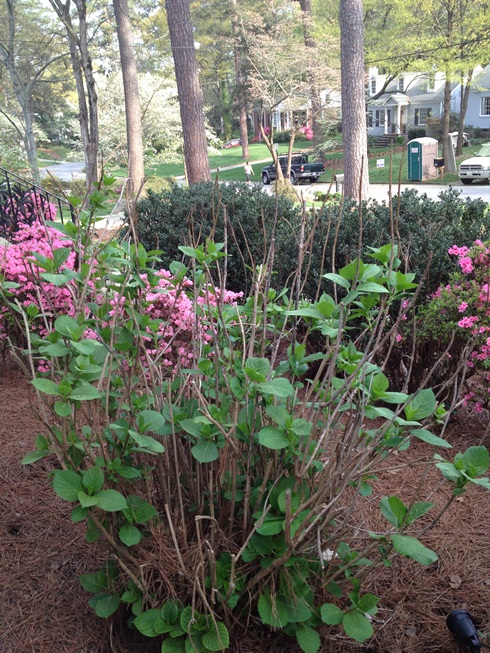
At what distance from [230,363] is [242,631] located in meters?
0.90

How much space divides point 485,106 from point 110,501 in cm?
4207

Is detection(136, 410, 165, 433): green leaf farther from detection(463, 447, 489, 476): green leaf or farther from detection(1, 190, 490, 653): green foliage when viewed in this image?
detection(463, 447, 489, 476): green leaf

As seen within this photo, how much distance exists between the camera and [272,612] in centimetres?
172

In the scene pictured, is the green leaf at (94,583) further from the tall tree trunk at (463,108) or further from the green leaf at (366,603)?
the tall tree trunk at (463,108)

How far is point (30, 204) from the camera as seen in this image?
8.18m

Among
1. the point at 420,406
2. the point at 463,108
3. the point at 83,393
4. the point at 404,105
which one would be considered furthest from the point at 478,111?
the point at 83,393

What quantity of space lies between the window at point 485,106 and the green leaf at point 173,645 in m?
41.7

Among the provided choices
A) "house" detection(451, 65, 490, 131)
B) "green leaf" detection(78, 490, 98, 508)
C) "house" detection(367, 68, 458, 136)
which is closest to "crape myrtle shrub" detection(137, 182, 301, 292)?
"green leaf" detection(78, 490, 98, 508)

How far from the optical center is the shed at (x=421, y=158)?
81.0 feet

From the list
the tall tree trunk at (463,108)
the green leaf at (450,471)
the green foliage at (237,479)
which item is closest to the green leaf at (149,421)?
the green foliage at (237,479)

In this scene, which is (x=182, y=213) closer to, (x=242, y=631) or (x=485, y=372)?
(x=485, y=372)

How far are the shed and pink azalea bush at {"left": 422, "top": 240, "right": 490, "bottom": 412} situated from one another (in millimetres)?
22609

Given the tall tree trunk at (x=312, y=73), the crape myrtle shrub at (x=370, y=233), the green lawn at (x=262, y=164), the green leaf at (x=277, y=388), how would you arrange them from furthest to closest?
the tall tree trunk at (x=312, y=73), the green lawn at (x=262, y=164), the crape myrtle shrub at (x=370, y=233), the green leaf at (x=277, y=388)

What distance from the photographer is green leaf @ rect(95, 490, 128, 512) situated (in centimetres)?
160
